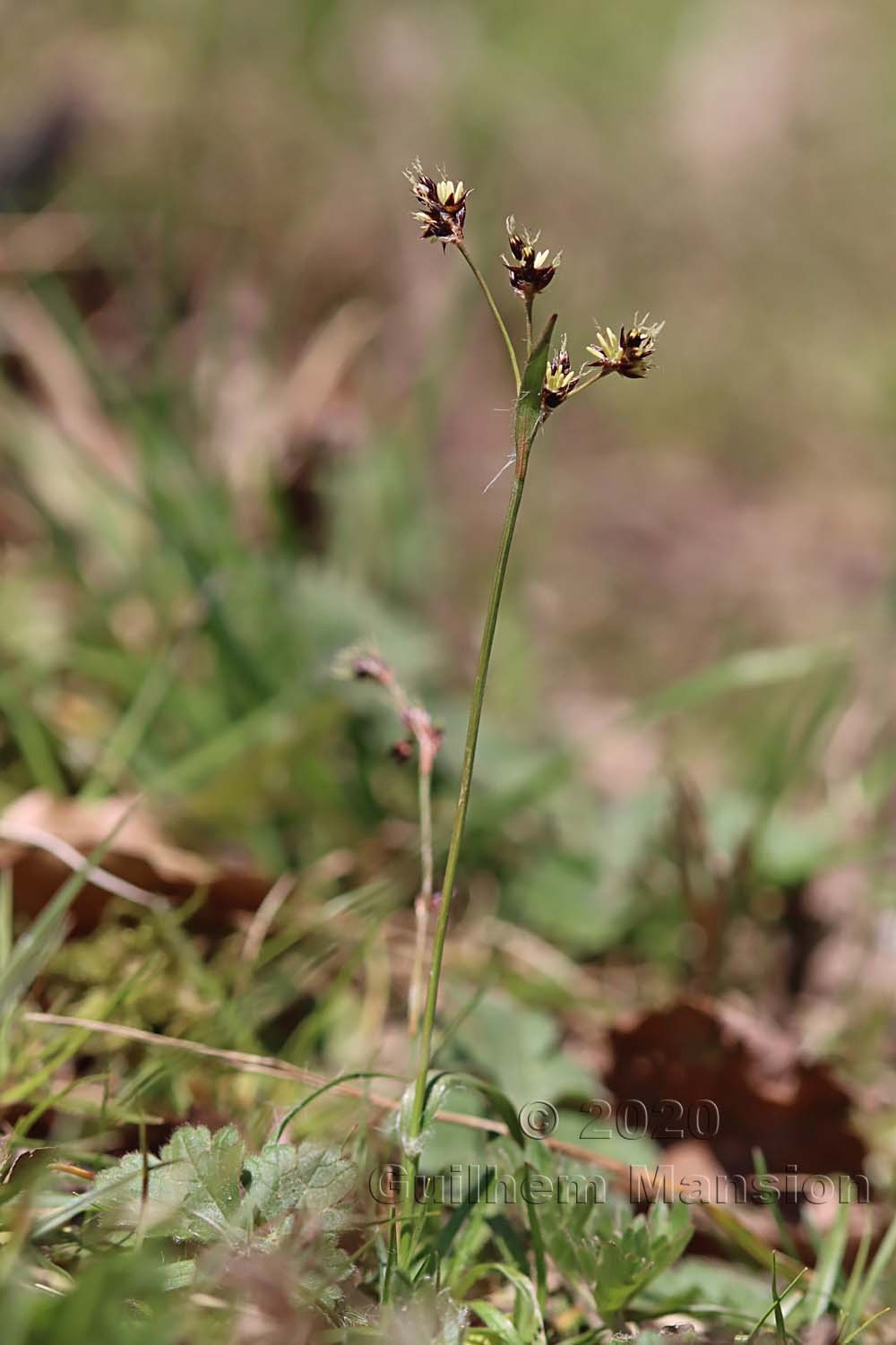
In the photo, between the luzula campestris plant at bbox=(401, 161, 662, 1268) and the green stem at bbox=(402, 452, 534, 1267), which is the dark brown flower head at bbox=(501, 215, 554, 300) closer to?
the luzula campestris plant at bbox=(401, 161, 662, 1268)

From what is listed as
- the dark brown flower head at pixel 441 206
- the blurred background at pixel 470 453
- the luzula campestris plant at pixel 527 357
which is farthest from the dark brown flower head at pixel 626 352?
the blurred background at pixel 470 453

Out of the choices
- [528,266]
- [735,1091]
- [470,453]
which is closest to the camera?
[528,266]

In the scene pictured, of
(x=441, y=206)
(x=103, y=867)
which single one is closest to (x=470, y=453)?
(x=103, y=867)

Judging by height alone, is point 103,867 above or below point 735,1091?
above

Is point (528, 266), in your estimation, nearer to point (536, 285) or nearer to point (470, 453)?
point (536, 285)

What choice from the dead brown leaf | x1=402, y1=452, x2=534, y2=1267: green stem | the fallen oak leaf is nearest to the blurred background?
the fallen oak leaf

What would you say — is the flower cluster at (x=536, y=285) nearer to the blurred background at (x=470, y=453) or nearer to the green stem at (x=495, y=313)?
the green stem at (x=495, y=313)
